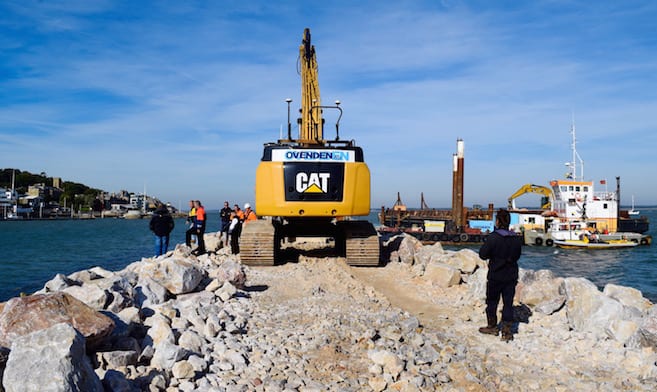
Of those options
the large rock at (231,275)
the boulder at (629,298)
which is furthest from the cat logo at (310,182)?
the boulder at (629,298)

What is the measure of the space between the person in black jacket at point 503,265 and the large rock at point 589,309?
107cm

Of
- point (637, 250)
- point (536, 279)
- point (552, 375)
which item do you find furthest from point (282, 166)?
point (637, 250)

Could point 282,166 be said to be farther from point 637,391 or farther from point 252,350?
point 637,391

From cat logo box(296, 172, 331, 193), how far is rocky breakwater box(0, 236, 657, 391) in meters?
2.68

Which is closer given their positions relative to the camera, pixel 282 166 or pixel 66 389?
pixel 66 389

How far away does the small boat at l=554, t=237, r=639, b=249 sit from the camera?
125 feet

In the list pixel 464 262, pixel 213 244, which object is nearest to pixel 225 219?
pixel 213 244

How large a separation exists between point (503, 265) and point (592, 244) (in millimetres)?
36635

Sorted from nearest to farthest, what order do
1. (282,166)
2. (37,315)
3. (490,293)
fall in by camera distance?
1. (37,315)
2. (490,293)
3. (282,166)

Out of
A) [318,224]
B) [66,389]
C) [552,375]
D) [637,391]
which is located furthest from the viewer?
[318,224]

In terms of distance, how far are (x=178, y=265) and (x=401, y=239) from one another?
6.79 m

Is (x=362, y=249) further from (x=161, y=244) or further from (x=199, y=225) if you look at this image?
(x=161, y=244)

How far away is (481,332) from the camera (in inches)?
256

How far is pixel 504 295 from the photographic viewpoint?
6359 millimetres
